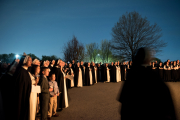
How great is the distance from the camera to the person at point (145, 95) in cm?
189

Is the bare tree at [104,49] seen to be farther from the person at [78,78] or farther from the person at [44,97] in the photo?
the person at [44,97]

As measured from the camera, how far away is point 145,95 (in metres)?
1.99

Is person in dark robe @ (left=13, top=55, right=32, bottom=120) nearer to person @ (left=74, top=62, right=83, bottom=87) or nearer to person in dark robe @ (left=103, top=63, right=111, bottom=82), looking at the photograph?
person @ (left=74, top=62, right=83, bottom=87)

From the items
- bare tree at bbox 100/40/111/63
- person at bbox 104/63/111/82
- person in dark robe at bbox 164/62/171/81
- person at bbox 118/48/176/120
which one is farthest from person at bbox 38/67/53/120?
bare tree at bbox 100/40/111/63

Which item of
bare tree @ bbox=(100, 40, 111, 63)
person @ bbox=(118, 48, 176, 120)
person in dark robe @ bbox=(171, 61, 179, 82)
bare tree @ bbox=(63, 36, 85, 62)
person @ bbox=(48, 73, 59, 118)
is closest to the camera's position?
person @ bbox=(118, 48, 176, 120)

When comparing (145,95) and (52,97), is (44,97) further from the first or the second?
(145,95)

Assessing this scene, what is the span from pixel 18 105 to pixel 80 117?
2.50 meters

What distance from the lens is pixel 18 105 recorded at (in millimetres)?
3383

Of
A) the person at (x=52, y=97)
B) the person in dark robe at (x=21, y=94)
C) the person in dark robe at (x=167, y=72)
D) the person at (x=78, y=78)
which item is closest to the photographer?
the person in dark robe at (x=21, y=94)

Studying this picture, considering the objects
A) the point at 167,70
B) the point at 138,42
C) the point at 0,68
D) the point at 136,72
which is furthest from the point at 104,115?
the point at 138,42

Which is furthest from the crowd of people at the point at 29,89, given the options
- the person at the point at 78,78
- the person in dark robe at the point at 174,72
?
the person in dark robe at the point at 174,72

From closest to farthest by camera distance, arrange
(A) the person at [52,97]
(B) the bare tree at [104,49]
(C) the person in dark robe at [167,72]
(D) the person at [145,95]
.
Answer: (D) the person at [145,95] → (A) the person at [52,97] → (C) the person in dark robe at [167,72] → (B) the bare tree at [104,49]

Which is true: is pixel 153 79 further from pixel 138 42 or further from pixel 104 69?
pixel 138 42

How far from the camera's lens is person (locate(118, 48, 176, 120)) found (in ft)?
6.19
